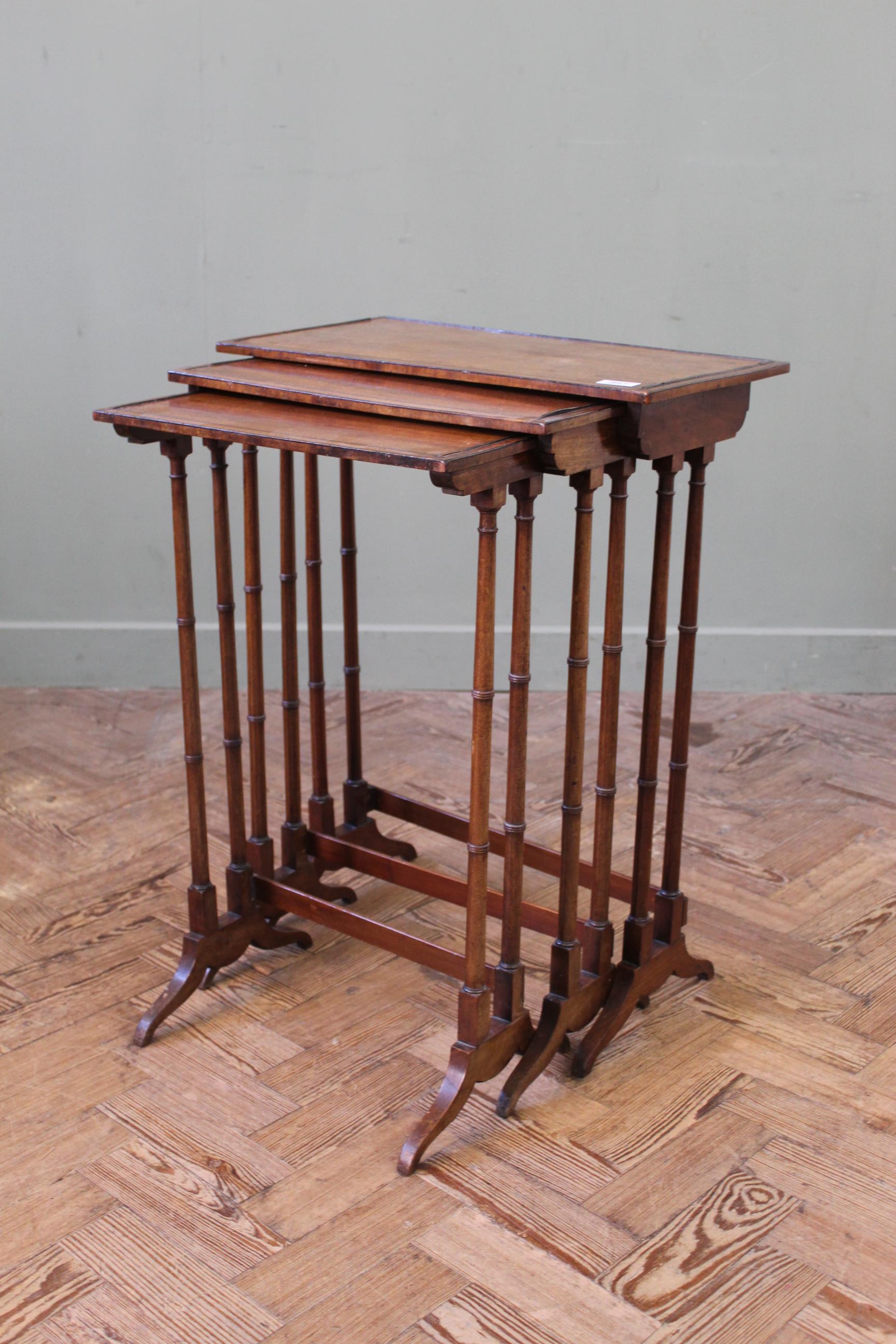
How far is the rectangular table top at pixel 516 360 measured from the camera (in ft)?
6.42

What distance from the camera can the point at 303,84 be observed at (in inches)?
133

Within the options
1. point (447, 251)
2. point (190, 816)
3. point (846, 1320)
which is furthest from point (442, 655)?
point (846, 1320)

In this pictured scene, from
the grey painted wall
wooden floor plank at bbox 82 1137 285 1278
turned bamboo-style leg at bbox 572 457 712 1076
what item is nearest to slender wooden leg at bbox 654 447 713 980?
turned bamboo-style leg at bbox 572 457 712 1076

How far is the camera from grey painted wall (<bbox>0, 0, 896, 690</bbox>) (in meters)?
3.36

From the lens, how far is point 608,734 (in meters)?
2.13

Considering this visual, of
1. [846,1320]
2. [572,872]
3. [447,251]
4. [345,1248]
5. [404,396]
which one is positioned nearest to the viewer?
[846,1320]

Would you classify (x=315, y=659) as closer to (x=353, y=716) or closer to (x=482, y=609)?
(x=353, y=716)

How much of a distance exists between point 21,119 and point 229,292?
0.63m

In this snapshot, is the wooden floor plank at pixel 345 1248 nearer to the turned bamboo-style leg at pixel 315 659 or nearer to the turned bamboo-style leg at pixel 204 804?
the turned bamboo-style leg at pixel 204 804

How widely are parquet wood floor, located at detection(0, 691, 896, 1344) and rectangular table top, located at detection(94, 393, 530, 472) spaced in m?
0.97

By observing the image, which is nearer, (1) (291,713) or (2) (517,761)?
(2) (517,761)

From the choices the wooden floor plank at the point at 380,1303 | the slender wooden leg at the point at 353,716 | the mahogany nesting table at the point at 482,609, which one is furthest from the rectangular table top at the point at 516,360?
the wooden floor plank at the point at 380,1303

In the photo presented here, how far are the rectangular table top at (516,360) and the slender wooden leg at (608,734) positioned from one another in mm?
135

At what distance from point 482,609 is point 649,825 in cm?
59
